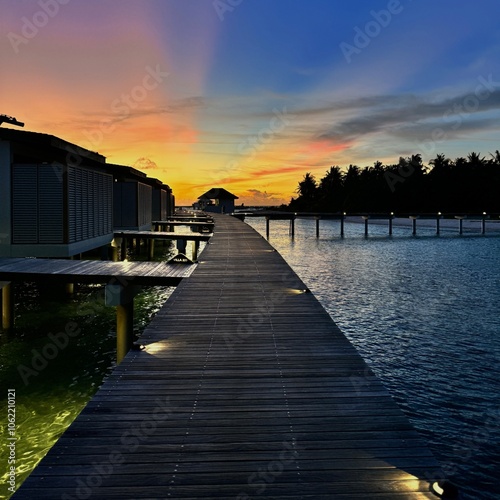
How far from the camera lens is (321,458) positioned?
13.5 feet

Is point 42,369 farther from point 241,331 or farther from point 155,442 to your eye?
point 155,442

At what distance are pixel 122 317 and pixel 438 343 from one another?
8.89 meters

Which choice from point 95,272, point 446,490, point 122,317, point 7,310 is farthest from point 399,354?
point 7,310

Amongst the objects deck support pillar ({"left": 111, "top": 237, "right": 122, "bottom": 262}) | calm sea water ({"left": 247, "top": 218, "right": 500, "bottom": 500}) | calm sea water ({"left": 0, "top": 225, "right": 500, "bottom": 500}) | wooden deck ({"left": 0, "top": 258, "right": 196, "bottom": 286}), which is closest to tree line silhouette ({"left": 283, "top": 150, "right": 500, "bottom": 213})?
calm sea water ({"left": 247, "top": 218, "right": 500, "bottom": 500})

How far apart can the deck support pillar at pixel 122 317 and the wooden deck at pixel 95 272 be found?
2.02 ft

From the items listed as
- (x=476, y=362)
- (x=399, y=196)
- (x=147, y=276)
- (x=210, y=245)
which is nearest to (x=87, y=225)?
(x=210, y=245)

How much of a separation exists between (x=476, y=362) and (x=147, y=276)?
8.87 m

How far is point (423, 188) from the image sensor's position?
92750 mm

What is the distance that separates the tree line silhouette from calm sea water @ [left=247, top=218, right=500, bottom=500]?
198 feet

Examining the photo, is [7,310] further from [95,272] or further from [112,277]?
[112,277]

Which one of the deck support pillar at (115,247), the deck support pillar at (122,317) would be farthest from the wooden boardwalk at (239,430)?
the deck support pillar at (115,247)

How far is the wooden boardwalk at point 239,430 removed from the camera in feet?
12.2
